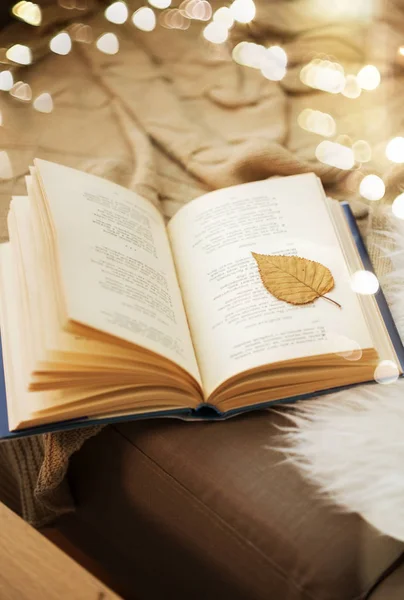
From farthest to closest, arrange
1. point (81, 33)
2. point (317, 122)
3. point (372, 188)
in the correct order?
point (81, 33) → point (317, 122) → point (372, 188)

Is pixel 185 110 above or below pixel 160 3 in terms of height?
below

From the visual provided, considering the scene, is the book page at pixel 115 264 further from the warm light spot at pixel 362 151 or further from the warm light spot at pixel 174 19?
the warm light spot at pixel 174 19

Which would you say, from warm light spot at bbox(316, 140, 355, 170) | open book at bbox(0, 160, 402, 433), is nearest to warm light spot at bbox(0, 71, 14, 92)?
open book at bbox(0, 160, 402, 433)

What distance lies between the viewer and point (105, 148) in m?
0.91

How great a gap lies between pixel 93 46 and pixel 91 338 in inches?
26.2

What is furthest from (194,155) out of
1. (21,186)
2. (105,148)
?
(21,186)

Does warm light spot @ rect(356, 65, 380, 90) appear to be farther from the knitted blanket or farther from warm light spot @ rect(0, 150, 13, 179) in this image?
warm light spot @ rect(0, 150, 13, 179)

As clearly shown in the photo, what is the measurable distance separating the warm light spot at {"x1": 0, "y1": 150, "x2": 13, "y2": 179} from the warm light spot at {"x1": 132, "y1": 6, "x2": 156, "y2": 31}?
37 centimetres

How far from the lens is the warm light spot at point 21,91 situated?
0.97m

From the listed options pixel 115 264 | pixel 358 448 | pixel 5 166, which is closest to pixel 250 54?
pixel 5 166

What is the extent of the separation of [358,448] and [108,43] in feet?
2.57

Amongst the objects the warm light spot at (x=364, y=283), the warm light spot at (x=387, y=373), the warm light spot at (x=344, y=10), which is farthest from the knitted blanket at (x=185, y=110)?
the warm light spot at (x=387, y=373)

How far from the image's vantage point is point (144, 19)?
1.09 m

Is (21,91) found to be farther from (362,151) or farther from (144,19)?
(362,151)
